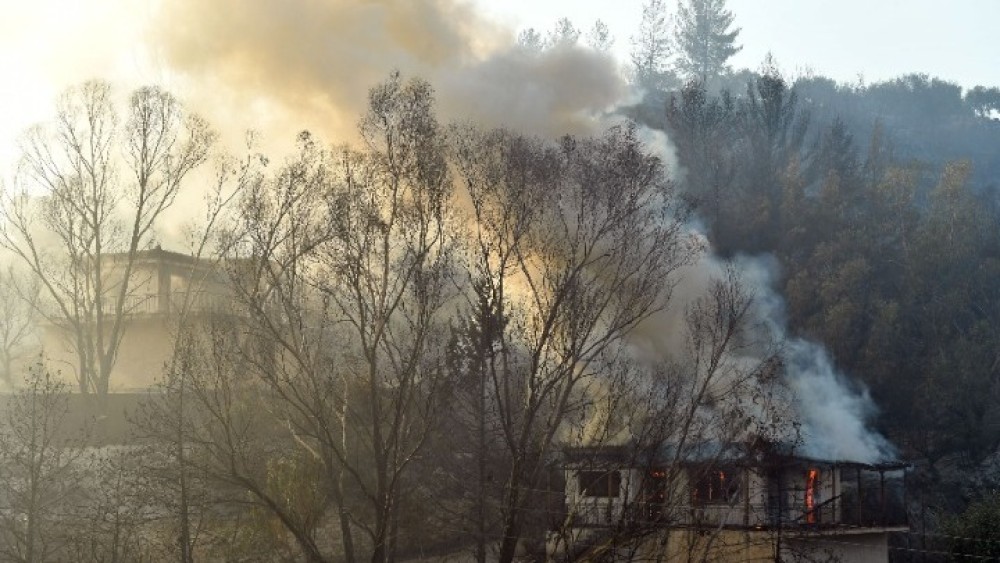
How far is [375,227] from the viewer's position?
2642cm

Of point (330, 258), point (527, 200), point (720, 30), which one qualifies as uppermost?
point (720, 30)

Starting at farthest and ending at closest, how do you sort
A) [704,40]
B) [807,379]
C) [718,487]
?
[704,40] < [807,379] < [718,487]

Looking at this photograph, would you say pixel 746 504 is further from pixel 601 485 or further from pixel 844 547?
pixel 601 485

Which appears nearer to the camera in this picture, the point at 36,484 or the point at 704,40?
the point at 36,484

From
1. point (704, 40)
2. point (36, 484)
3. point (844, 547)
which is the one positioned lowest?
point (36, 484)

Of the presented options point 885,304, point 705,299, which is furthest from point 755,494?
point 885,304

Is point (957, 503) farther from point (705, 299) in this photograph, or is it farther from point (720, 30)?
point (720, 30)

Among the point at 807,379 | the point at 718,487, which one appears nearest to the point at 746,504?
the point at 718,487

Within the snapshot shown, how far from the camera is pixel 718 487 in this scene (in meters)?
38.6

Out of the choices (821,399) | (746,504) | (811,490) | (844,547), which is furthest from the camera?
(821,399)

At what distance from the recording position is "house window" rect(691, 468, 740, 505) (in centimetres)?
3772

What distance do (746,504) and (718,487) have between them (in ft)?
7.93

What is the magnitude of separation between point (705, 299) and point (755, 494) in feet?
27.2

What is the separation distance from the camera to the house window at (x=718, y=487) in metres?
37.7
